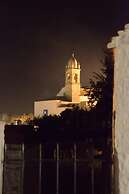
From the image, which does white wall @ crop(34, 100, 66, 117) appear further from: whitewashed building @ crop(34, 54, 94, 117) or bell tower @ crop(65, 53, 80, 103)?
bell tower @ crop(65, 53, 80, 103)

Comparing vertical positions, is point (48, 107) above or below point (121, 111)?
above

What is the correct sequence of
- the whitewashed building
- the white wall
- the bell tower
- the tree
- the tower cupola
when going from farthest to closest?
the tower cupola < the bell tower < the whitewashed building < the white wall < the tree

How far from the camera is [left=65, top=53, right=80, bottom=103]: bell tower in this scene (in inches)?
3848

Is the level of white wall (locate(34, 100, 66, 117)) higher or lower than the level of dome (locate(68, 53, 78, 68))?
lower

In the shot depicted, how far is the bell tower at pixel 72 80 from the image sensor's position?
97.8m

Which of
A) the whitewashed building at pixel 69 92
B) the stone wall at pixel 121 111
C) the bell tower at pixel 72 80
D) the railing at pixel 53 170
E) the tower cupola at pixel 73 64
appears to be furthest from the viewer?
the tower cupola at pixel 73 64

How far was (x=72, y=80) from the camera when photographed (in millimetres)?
99188

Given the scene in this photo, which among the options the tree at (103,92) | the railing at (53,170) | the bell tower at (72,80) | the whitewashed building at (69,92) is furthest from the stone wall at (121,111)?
the bell tower at (72,80)

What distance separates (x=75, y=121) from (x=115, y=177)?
18220 mm

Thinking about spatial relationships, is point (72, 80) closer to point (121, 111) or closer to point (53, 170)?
point (53, 170)

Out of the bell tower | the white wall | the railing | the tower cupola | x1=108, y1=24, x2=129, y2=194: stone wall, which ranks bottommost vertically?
the railing

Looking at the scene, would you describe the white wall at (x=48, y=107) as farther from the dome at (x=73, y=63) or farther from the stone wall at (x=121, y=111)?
the stone wall at (x=121, y=111)

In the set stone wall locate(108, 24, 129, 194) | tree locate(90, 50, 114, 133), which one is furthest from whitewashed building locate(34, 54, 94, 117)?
stone wall locate(108, 24, 129, 194)

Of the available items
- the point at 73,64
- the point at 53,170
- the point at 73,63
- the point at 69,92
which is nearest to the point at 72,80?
the point at 69,92
